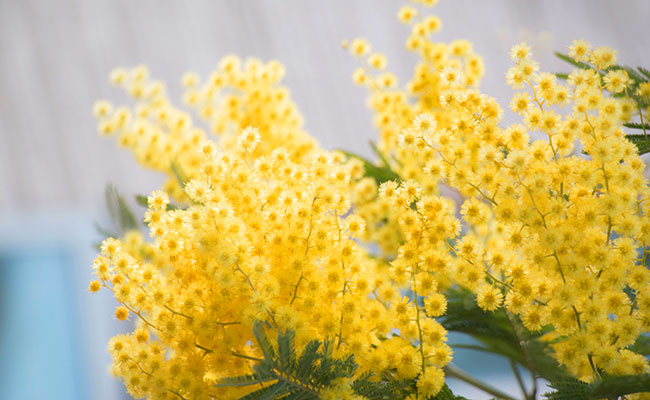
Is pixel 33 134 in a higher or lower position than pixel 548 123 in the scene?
higher

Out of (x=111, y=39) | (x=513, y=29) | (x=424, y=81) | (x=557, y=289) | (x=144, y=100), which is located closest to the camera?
(x=557, y=289)

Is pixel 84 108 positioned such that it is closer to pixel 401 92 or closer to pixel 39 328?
pixel 39 328

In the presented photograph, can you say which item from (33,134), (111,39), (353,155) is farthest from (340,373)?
(33,134)

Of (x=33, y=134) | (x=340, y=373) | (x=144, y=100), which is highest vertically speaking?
(x=33, y=134)

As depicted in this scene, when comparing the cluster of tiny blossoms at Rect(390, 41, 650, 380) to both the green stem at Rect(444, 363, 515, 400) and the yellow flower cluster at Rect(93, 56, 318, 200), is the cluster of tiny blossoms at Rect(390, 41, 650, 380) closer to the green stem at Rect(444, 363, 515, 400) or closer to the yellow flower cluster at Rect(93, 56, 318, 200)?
the green stem at Rect(444, 363, 515, 400)

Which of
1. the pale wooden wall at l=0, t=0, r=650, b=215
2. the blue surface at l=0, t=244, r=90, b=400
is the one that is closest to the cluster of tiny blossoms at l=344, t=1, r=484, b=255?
the pale wooden wall at l=0, t=0, r=650, b=215

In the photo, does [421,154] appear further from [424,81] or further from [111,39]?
[111,39]

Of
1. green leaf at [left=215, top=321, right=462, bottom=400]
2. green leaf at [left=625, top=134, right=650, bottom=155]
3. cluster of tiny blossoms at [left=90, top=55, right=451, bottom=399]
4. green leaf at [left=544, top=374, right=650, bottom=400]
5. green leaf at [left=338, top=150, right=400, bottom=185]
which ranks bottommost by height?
green leaf at [left=544, top=374, right=650, bottom=400]
